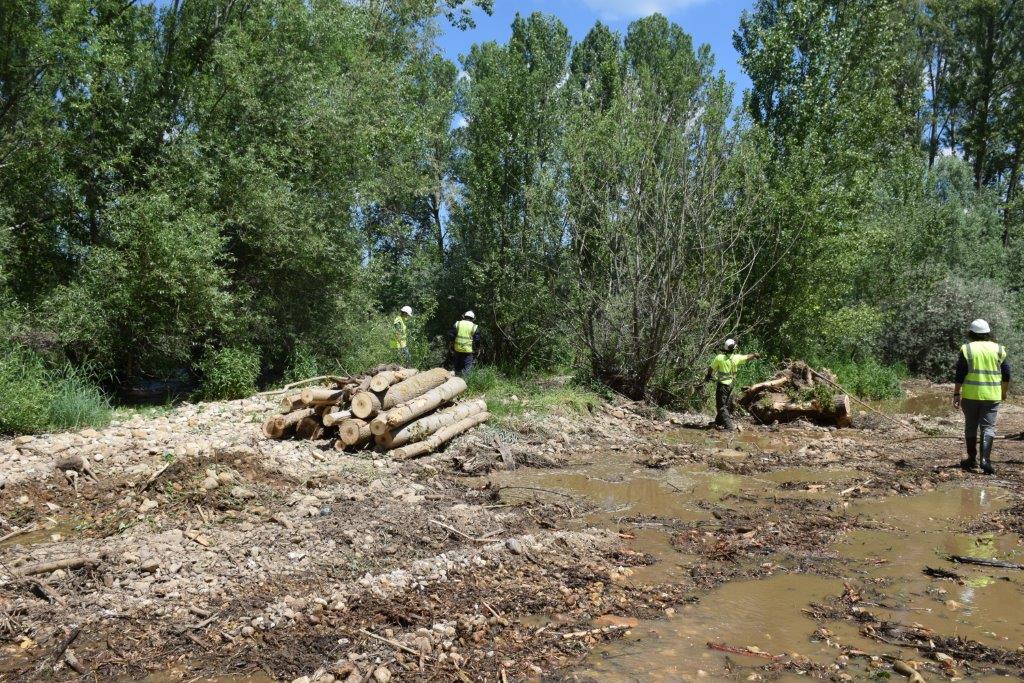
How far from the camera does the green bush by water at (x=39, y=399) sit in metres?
9.89

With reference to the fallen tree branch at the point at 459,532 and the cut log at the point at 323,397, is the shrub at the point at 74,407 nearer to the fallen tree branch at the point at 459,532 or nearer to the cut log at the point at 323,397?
the cut log at the point at 323,397

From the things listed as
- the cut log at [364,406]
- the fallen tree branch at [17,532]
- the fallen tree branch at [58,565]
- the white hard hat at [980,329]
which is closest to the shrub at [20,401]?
the fallen tree branch at [17,532]

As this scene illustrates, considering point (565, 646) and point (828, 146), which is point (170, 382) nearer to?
point (565, 646)

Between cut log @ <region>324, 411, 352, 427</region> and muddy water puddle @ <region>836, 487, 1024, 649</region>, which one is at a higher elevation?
cut log @ <region>324, 411, 352, 427</region>

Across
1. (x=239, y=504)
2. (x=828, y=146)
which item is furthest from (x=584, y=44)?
(x=239, y=504)

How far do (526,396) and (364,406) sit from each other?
4.84m

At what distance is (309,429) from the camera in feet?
34.4

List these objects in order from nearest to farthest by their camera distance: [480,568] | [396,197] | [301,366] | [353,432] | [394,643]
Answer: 1. [394,643]
2. [480,568]
3. [353,432]
4. [301,366]
5. [396,197]

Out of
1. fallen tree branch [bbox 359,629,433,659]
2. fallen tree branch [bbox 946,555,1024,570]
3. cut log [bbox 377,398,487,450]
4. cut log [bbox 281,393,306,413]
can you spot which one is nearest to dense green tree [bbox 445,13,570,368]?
cut log [bbox 377,398,487,450]

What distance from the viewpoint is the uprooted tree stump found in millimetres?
15375

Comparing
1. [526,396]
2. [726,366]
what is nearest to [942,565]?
[726,366]

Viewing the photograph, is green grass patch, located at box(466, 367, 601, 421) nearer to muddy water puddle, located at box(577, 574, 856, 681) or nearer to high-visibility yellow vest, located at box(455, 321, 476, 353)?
high-visibility yellow vest, located at box(455, 321, 476, 353)

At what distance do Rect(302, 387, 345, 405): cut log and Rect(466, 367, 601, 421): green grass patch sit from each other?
9.89 feet

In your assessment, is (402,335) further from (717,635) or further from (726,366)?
(717,635)
